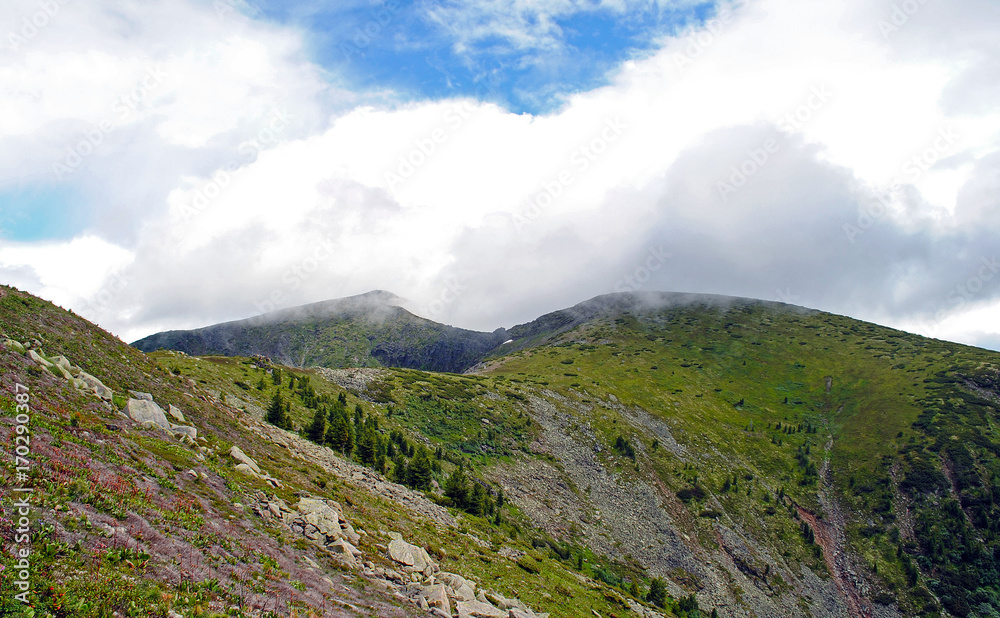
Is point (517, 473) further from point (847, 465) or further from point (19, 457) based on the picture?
point (847, 465)

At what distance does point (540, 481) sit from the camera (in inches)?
3706

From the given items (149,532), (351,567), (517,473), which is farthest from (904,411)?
(149,532)

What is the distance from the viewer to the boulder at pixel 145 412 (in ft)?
93.4

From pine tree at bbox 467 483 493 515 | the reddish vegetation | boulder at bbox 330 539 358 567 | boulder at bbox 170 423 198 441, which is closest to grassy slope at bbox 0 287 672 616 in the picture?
boulder at bbox 330 539 358 567

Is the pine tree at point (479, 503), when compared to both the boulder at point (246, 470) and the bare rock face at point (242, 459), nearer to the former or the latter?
the bare rock face at point (242, 459)

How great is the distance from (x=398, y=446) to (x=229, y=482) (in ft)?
181

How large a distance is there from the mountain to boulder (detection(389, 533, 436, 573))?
42 cm

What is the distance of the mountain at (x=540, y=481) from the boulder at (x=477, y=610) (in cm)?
178

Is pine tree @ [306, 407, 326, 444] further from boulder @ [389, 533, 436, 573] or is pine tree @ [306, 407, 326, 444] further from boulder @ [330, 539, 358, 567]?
boulder @ [330, 539, 358, 567]

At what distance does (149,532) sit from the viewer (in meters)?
16.5

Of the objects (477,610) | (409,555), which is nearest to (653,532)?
(409,555)

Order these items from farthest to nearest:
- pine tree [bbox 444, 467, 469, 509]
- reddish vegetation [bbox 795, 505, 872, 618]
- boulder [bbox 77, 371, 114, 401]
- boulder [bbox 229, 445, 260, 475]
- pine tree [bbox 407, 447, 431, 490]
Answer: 1. reddish vegetation [bbox 795, 505, 872, 618]
2. pine tree [bbox 407, 447, 431, 490]
3. pine tree [bbox 444, 467, 469, 509]
4. boulder [bbox 229, 445, 260, 475]
5. boulder [bbox 77, 371, 114, 401]

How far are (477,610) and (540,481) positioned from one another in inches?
2878

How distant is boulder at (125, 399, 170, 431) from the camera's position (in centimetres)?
2847
